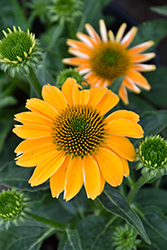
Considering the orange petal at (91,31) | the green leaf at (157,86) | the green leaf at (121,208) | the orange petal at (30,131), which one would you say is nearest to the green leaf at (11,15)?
the orange petal at (91,31)

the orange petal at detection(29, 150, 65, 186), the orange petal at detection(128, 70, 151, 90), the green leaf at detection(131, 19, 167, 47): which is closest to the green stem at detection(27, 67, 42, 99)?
the orange petal at detection(29, 150, 65, 186)

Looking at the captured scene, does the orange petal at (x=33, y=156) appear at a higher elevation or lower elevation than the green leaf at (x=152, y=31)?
higher

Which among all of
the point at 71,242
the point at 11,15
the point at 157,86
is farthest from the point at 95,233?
the point at 11,15

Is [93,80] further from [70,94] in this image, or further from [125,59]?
[70,94]

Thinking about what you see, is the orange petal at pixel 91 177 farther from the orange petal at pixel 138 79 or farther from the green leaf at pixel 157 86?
the green leaf at pixel 157 86

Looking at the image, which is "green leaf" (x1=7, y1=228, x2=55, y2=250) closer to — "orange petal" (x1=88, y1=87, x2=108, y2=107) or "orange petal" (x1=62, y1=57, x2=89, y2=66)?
"orange petal" (x1=88, y1=87, x2=108, y2=107)

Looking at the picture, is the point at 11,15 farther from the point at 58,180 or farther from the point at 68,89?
the point at 58,180
